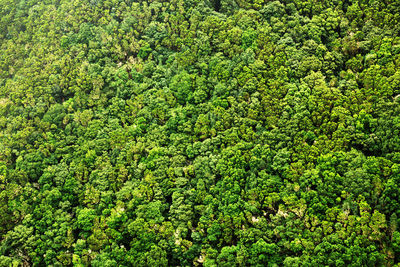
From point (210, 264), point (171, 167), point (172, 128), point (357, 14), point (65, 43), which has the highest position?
point (357, 14)

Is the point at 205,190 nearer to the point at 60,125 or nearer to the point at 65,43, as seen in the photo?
the point at 60,125

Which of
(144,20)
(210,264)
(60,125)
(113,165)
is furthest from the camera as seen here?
(144,20)

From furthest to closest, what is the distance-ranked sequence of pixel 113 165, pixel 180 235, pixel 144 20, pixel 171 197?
pixel 144 20
pixel 113 165
pixel 171 197
pixel 180 235

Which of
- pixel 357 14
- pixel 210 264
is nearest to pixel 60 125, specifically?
pixel 210 264

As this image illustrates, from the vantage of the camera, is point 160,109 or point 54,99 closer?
point 160,109

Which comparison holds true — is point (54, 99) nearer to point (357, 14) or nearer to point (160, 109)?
point (160, 109)

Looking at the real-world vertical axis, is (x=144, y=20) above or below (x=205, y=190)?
above
